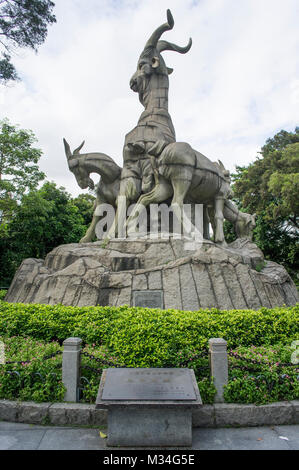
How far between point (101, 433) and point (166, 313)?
2120 mm

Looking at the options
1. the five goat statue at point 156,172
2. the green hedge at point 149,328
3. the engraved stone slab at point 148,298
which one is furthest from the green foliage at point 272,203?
the green hedge at point 149,328

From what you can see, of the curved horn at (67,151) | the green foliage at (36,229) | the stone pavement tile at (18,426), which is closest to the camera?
the stone pavement tile at (18,426)

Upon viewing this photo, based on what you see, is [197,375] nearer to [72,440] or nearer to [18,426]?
[72,440]

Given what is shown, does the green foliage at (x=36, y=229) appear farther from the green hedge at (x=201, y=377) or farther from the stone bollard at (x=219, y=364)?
the stone bollard at (x=219, y=364)

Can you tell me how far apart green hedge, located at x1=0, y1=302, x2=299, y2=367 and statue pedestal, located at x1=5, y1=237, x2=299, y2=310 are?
142 centimetres

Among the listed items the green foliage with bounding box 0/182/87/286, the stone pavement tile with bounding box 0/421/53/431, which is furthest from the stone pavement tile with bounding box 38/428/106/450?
the green foliage with bounding box 0/182/87/286

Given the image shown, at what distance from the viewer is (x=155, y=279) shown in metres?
7.03

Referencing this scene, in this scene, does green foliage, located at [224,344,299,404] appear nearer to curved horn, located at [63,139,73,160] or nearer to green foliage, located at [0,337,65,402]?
green foliage, located at [0,337,65,402]

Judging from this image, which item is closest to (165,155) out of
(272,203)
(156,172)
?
(156,172)

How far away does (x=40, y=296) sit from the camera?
23.8 ft

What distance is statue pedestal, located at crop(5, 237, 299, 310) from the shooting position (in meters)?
6.81

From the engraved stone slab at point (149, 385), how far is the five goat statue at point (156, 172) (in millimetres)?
5331

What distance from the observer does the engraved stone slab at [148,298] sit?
6777mm

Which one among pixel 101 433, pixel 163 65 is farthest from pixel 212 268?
pixel 163 65
